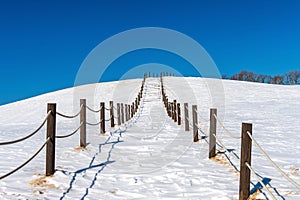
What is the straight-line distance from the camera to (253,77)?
93.2 meters

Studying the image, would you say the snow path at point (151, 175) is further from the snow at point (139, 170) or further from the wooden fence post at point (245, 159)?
the wooden fence post at point (245, 159)

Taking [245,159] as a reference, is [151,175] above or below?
below

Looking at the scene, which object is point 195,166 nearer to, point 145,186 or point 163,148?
point 145,186

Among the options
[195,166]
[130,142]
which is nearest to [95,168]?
[195,166]

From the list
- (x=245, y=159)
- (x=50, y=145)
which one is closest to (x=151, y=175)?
(x=50, y=145)

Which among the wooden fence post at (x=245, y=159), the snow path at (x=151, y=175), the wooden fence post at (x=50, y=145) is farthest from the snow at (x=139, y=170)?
the wooden fence post at (x=245, y=159)

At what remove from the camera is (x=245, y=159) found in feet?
14.5

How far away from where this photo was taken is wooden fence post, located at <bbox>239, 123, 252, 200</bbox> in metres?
4.40

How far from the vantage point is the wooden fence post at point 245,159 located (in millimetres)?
4398

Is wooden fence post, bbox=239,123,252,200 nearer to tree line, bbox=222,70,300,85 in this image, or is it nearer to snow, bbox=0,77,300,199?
snow, bbox=0,77,300,199

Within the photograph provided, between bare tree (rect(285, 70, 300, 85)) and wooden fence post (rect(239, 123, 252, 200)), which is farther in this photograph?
bare tree (rect(285, 70, 300, 85))

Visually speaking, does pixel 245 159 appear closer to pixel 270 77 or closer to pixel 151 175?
pixel 151 175

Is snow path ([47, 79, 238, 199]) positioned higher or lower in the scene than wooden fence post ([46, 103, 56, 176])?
lower

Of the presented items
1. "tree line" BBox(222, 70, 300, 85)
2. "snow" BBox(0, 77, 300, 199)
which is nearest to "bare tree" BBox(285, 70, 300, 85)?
"tree line" BBox(222, 70, 300, 85)
